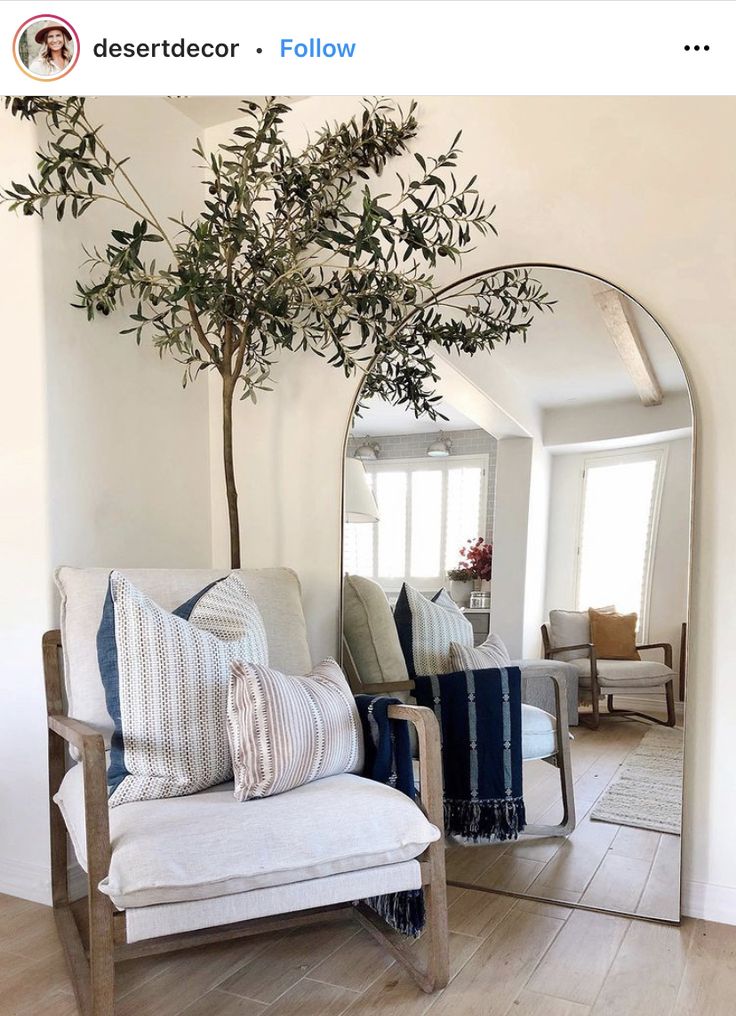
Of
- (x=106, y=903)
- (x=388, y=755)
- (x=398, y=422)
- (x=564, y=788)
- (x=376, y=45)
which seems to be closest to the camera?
(x=376, y=45)

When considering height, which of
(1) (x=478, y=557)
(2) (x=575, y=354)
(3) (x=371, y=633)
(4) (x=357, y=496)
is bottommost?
(3) (x=371, y=633)

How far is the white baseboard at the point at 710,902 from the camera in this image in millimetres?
2109

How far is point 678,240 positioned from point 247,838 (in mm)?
1774

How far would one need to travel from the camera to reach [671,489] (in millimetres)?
2186

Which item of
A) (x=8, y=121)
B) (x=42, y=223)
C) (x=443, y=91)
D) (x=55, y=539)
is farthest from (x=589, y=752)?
(x=8, y=121)

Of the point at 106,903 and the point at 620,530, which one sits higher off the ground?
the point at 620,530

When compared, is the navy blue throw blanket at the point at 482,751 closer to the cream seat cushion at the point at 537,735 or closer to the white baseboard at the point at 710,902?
the cream seat cushion at the point at 537,735

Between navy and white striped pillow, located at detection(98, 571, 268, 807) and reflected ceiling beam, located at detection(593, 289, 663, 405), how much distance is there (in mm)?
1243

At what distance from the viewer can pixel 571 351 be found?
→ 2.29 meters

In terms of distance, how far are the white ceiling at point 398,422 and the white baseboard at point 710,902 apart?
133cm

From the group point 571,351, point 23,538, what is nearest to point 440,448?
point 571,351

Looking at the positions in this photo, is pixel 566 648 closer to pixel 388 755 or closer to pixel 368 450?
pixel 388 755

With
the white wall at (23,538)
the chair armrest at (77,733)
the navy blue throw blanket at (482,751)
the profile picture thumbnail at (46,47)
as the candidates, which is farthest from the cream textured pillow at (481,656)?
the profile picture thumbnail at (46,47)

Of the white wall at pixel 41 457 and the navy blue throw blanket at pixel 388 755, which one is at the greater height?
the white wall at pixel 41 457
